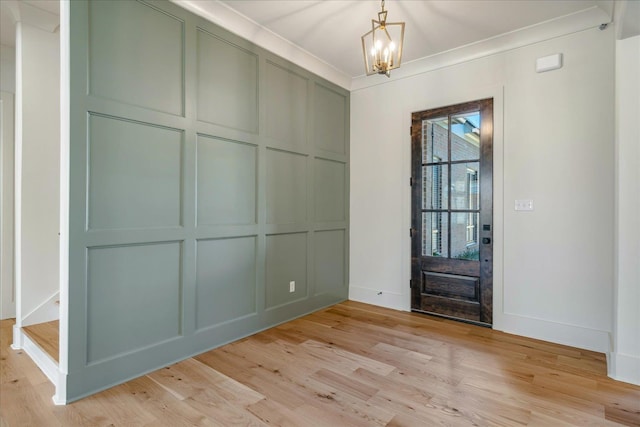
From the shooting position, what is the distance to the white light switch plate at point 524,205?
10.6ft

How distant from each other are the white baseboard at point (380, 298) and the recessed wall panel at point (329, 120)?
1.85m

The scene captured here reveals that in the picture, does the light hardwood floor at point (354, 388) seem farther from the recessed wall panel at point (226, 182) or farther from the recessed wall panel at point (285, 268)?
the recessed wall panel at point (226, 182)

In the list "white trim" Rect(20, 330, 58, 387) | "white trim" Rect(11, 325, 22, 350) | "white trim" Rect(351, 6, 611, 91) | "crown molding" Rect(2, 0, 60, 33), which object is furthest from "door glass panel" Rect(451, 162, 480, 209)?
"white trim" Rect(11, 325, 22, 350)

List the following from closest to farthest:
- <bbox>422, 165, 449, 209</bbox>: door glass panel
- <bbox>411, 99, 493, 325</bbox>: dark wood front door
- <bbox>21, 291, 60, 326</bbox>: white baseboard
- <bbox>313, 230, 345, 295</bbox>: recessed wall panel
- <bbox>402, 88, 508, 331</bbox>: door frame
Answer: <bbox>21, 291, 60, 326</bbox>: white baseboard < <bbox>402, 88, 508, 331</bbox>: door frame < <bbox>411, 99, 493, 325</bbox>: dark wood front door < <bbox>422, 165, 449, 209</bbox>: door glass panel < <bbox>313, 230, 345, 295</bbox>: recessed wall panel

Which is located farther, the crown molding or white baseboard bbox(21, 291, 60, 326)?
white baseboard bbox(21, 291, 60, 326)

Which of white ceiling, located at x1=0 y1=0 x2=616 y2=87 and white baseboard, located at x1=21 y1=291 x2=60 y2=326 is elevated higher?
white ceiling, located at x1=0 y1=0 x2=616 y2=87

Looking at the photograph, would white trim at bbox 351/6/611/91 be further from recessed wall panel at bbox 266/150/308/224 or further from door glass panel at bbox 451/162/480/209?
recessed wall panel at bbox 266/150/308/224

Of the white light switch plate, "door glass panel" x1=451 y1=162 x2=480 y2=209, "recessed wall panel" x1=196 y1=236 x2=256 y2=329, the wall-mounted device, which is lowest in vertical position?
"recessed wall panel" x1=196 y1=236 x2=256 y2=329

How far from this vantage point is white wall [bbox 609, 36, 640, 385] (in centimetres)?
234

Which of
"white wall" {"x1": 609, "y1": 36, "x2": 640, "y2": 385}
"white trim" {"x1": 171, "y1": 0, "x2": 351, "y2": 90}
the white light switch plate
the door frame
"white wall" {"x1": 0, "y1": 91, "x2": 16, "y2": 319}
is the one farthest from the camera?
"white wall" {"x1": 0, "y1": 91, "x2": 16, "y2": 319}

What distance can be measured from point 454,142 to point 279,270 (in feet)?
7.70

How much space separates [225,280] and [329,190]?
1.80 m

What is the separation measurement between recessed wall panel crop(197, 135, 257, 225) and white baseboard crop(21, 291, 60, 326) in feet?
5.86

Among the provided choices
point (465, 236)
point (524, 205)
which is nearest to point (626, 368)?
point (524, 205)
